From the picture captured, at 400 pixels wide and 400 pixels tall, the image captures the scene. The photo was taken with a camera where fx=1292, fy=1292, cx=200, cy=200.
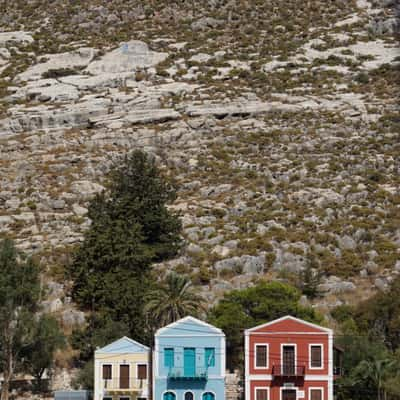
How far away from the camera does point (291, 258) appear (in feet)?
269

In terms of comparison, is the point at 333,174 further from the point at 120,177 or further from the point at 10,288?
the point at 10,288

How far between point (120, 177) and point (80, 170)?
11720 mm

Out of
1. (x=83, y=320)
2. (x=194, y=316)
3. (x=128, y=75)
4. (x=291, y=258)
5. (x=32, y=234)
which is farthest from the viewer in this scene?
(x=128, y=75)

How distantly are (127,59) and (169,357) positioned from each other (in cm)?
6440

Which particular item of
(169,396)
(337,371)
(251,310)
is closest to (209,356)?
(169,396)

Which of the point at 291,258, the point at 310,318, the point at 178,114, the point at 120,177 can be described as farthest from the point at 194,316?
the point at 178,114

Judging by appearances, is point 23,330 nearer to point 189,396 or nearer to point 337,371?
point 189,396

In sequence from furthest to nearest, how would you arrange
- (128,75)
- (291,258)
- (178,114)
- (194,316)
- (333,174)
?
1. (128,75)
2. (178,114)
3. (333,174)
4. (291,258)
5. (194,316)

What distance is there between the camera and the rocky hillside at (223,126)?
84062mm

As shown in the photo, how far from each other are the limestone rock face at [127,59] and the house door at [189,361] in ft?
206

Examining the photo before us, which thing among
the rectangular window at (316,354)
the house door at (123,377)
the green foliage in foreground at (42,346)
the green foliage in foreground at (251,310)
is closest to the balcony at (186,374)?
the house door at (123,377)

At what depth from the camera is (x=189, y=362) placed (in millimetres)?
63969

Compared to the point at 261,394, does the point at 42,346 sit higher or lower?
higher

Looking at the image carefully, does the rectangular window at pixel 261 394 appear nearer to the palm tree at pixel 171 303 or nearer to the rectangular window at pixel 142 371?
the rectangular window at pixel 142 371
